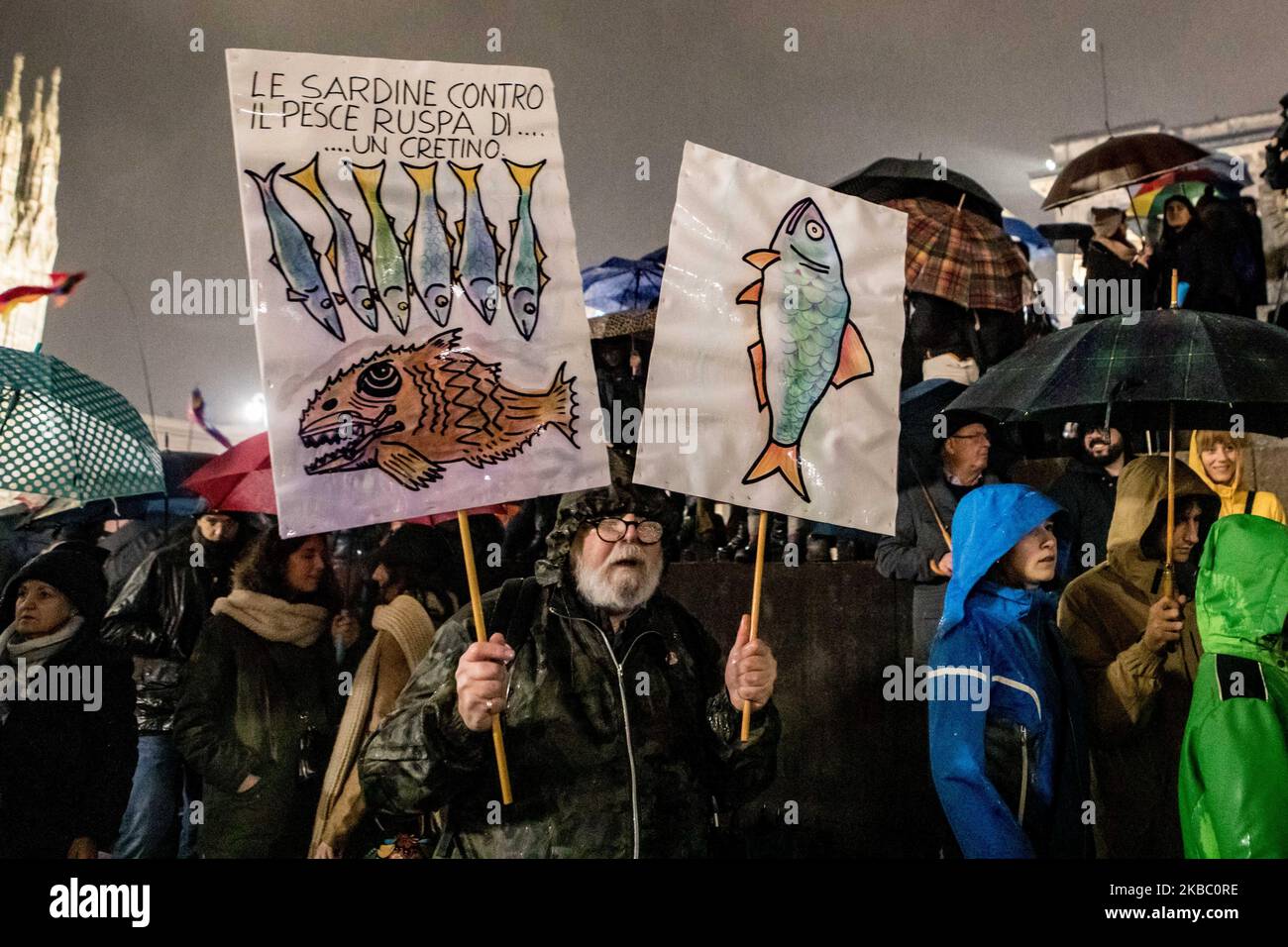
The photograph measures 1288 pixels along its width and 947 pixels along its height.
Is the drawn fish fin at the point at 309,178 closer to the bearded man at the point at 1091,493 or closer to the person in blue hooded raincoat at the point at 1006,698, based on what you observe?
the person in blue hooded raincoat at the point at 1006,698

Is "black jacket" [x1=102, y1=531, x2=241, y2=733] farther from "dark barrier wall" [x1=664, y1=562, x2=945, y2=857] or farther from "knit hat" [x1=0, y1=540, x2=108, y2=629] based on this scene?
"dark barrier wall" [x1=664, y1=562, x2=945, y2=857]

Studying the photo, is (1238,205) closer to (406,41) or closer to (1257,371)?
(1257,371)

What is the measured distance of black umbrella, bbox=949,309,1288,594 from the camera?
4137mm

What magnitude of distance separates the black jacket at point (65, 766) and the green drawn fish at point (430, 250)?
193 cm

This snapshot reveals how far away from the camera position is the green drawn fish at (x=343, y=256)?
11.5 ft

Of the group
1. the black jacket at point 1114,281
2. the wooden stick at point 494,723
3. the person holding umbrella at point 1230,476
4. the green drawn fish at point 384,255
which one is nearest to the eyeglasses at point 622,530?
the wooden stick at point 494,723

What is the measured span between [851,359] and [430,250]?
138 centimetres

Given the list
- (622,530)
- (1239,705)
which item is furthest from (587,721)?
(1239,705)

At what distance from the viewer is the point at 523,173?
375cm

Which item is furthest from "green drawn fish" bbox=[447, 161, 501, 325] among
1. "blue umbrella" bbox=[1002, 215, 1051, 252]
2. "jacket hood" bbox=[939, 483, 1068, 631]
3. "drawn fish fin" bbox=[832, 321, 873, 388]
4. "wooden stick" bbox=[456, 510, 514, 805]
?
"blue umbrella" bbox=[1002, 215, 1051, 252]

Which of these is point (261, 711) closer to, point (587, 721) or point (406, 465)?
point (406, 465)

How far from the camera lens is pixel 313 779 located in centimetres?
457

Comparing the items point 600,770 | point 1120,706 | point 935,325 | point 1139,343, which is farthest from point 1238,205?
point 600,770
